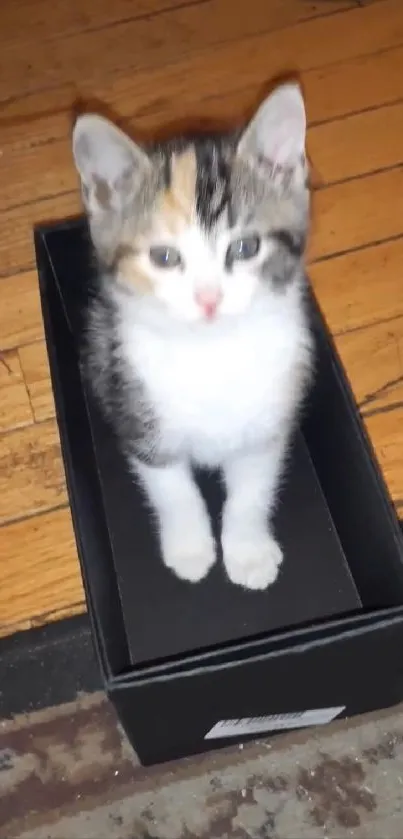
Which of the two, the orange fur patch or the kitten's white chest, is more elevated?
the orange fur patch

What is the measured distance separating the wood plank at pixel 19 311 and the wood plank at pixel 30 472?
0.58 feet

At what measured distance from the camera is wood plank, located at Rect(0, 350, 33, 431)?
153 cm

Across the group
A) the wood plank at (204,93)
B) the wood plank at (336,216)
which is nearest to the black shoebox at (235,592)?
the wood plank at (336,216)

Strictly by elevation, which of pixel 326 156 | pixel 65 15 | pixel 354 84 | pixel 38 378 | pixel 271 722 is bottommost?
pixel 271 722

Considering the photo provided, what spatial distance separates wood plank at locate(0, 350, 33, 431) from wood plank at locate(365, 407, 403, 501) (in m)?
0.56

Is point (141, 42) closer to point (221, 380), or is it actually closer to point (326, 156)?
point (326, 156)

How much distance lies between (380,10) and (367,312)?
780 millimetres

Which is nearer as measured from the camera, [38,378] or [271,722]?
[271,722]

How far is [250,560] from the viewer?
49.3 inches

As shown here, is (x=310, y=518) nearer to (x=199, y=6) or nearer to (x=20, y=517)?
(x=20, y=517)

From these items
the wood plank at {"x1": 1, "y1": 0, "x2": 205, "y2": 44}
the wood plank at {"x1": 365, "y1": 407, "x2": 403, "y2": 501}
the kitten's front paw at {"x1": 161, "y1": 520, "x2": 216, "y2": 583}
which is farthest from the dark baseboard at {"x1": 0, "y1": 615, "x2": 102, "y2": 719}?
the wood plank at {"x1": 1, "y1": 0, "x2": 205, "y2": 44}

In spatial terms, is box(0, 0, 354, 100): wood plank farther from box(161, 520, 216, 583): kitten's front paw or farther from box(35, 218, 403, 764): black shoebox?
box(161, 520, 216, 583): kitten's front paw

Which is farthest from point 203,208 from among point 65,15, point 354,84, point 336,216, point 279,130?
point 65,15

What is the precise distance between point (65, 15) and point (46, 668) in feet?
4.66
